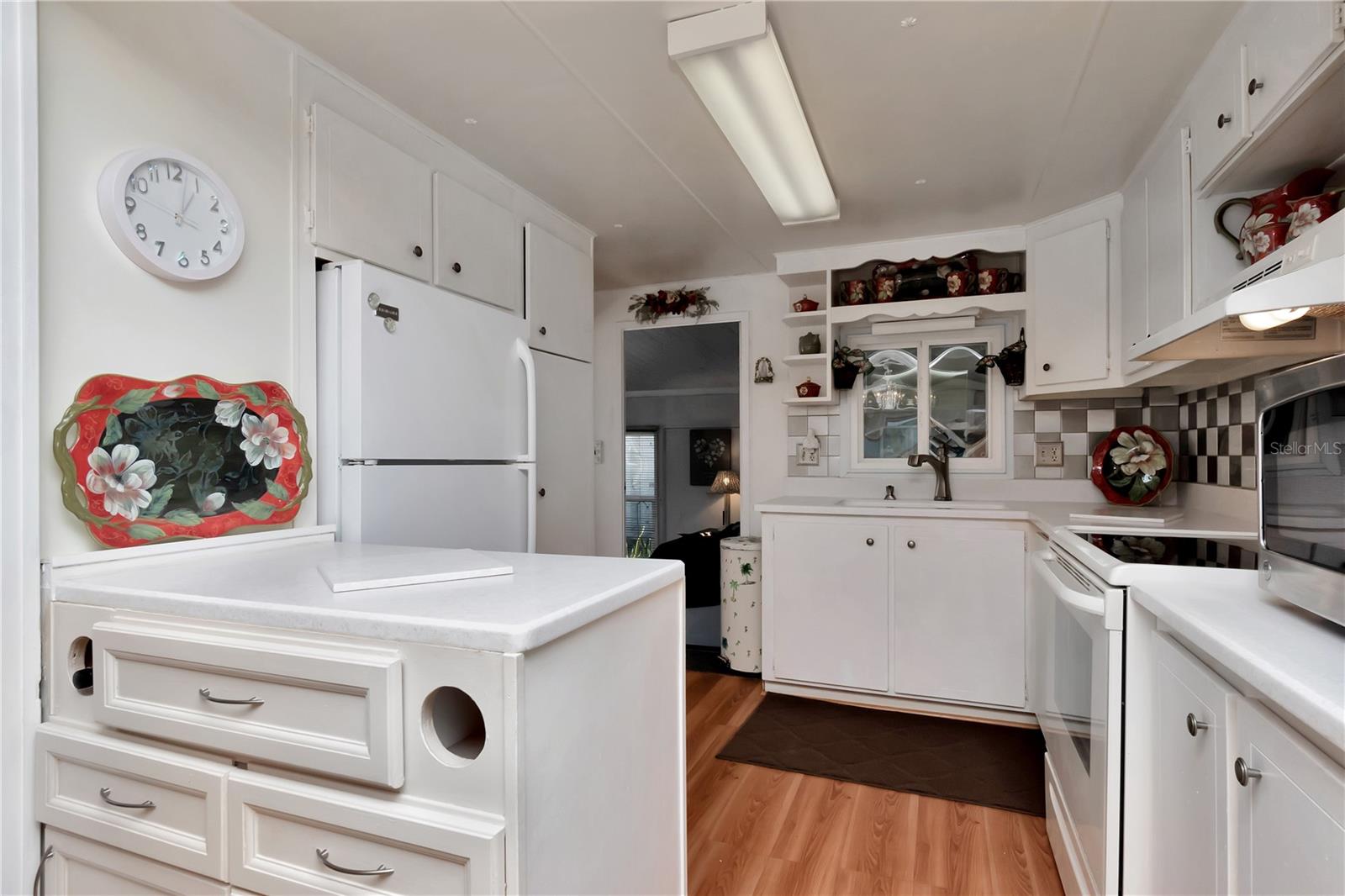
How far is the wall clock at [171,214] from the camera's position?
1.42 meters

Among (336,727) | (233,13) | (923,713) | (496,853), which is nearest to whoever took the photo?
(496,853)

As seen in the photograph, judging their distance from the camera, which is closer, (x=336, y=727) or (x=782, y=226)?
(x=336, y=727)

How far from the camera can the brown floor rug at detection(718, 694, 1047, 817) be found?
239 centimetres

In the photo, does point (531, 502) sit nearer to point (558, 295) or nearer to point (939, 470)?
point (558, 295)

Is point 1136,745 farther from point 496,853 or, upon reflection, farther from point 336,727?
point 336,727

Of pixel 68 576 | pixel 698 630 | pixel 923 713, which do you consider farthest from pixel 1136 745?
pixel 698 630

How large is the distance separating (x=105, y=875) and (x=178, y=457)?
81cm

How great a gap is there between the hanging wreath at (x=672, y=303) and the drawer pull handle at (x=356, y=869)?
362 centimetres

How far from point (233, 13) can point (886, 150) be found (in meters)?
2.03

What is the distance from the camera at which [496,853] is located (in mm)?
839

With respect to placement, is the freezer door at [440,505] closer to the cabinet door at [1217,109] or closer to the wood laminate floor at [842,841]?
the wood laminate floor at [842,841]

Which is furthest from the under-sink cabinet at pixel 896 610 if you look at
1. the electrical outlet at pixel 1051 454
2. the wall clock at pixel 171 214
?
the wall clock at pixel 171 214

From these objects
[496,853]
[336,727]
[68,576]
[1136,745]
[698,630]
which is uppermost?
[68,576]

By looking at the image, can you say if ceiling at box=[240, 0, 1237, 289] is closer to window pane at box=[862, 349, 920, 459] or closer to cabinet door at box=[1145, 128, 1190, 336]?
cabinet door at box=[1145, 128, 1190, 336]
